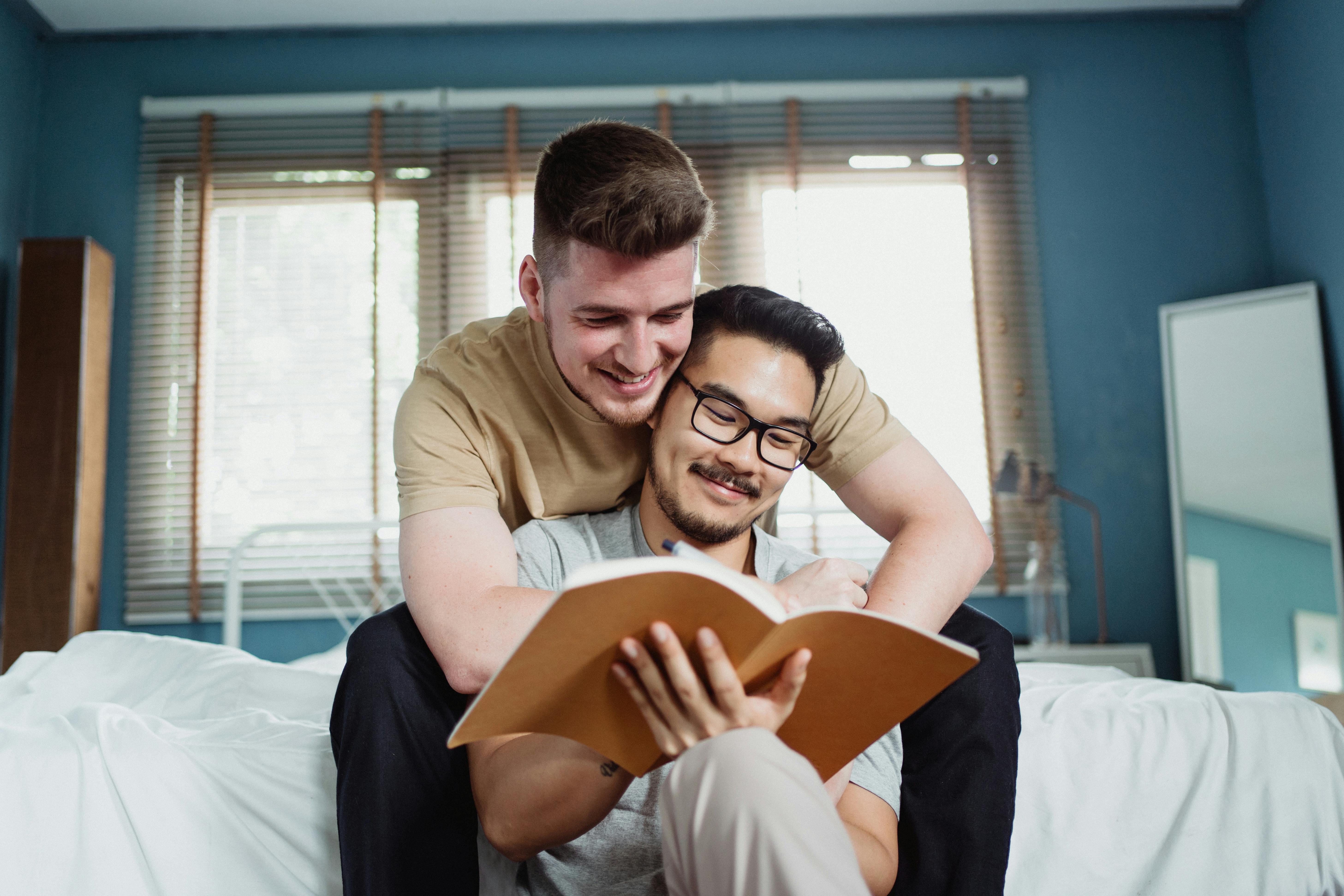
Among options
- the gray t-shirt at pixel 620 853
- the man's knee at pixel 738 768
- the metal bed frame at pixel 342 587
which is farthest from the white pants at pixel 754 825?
the metal bed frame at pixel 342 587

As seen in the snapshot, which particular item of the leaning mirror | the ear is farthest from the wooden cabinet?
the leaning mirror

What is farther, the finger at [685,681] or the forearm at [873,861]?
the forearm at [873,861]

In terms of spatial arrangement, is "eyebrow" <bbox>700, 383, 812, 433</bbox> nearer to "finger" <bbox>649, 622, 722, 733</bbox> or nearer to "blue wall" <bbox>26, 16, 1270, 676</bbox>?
"finger" <bbox>649, 622, 722, 733</bbox>

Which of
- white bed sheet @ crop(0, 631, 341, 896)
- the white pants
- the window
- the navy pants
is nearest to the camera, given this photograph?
the white pants

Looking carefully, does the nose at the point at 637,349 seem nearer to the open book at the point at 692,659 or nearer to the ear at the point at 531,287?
the ear at the point at 531,287

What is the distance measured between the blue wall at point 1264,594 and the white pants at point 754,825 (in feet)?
8.70

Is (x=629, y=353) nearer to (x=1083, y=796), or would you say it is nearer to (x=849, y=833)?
(x=849, y=833)

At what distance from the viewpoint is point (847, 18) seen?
3346 millimetres

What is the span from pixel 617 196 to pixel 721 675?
675mm

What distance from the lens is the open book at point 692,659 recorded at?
67cm

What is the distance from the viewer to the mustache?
4.23 ft

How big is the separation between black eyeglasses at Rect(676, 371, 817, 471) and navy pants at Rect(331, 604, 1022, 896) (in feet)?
1.18

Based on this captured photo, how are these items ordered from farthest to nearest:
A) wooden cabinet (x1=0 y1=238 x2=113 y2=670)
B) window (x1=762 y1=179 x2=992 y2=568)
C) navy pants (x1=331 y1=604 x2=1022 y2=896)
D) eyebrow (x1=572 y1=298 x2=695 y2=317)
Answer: window (x1=762 y1=179 x2=992 y2=568) < wooden cabinet (x1=0 y1=238 x2=113 y2=670) < eyebrow (x1=572 y1=298 x2=695 y2=317) < navy pants (x1=331 y1=604 x2=1022 y2=896)

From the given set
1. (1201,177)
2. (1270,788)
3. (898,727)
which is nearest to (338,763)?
(898,727)
